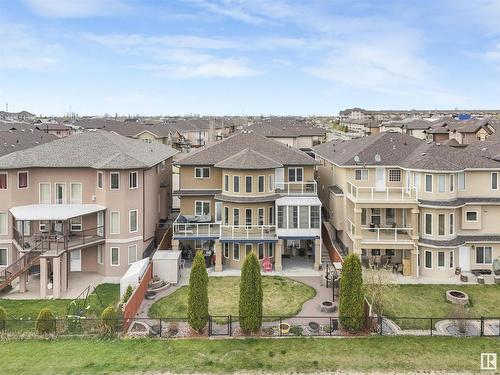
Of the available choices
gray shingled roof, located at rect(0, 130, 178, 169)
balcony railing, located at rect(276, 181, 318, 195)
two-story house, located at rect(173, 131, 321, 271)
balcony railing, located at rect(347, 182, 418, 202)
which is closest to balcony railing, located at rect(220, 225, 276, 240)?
two-story house, located at rect(173, 131, 321, 271)

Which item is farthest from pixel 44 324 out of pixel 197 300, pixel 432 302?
pixel 432 302

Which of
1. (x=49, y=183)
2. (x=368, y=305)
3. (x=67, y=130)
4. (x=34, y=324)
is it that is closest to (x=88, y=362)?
(x=34, y=324)

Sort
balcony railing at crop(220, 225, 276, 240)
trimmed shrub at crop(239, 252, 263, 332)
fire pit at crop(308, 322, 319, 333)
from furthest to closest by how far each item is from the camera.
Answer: balcony railing at crop(220, 225, 276, 240)
fire pit at crop(308, 322, 319, 333)
trimmed shrub at crop(239, 252, 263, 332)

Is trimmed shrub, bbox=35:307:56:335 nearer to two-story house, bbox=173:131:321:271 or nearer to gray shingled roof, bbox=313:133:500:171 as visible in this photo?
two-story house, bbox=173:131:321:271

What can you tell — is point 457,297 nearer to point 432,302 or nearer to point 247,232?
point 432,302

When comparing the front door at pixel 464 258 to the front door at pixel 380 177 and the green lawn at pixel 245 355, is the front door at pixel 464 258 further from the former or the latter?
the green lawn at pixel 245 355

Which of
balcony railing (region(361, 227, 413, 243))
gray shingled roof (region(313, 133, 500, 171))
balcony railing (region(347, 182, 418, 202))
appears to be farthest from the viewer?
balcony railing (region(347, 182, 418, 202))
